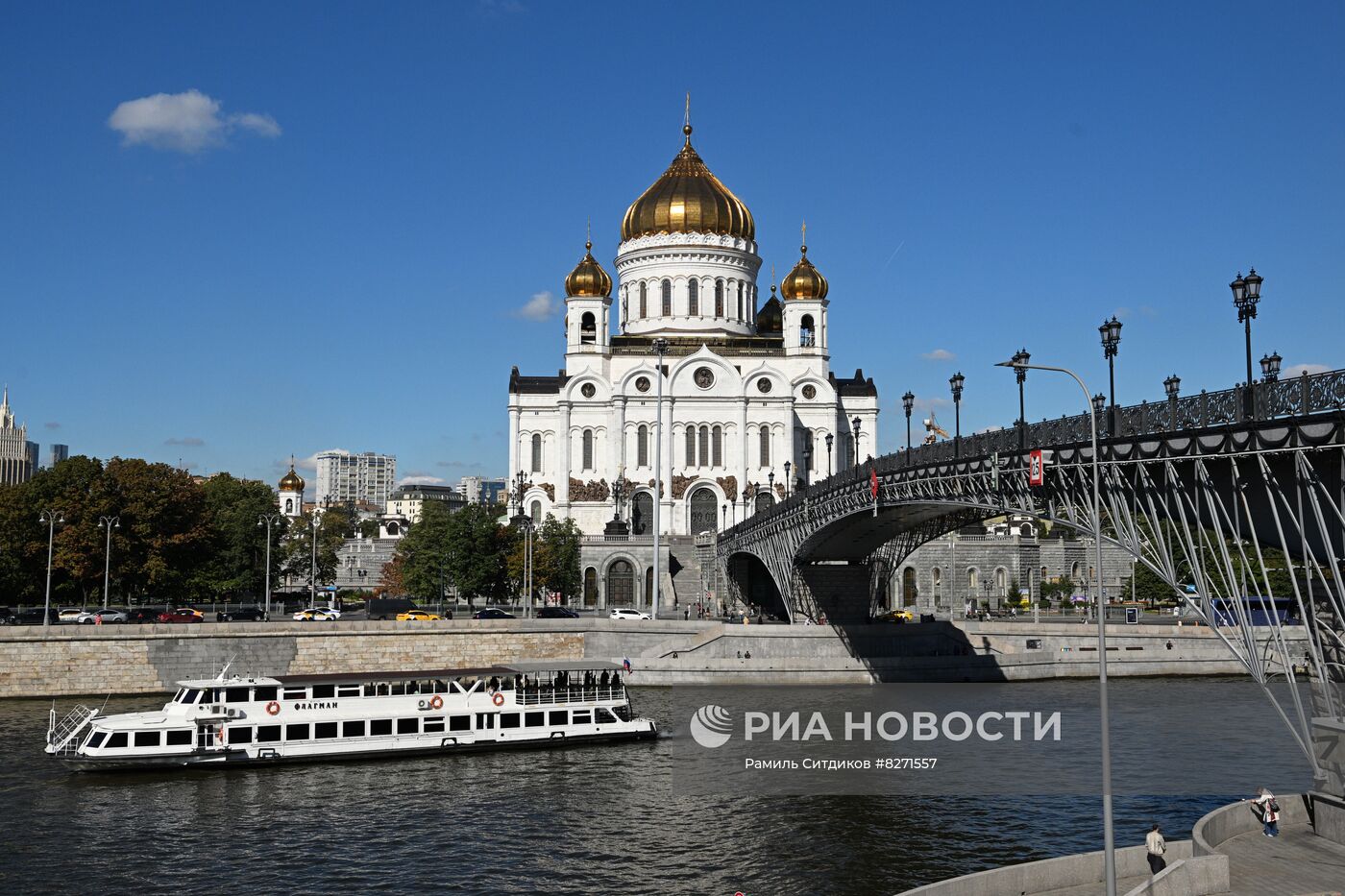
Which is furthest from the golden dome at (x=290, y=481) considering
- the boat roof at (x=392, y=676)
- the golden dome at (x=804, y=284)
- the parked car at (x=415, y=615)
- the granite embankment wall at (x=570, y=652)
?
the boat roof at (x=392, y=676)

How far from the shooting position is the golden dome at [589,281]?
334 ft

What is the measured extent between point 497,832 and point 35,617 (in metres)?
41.8

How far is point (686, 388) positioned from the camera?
95.6m

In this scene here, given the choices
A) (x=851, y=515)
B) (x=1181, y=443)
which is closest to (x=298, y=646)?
(x=851, y=515)

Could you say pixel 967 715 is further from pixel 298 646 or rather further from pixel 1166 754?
pixel 298 646

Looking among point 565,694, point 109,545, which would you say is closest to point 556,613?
point 109,545

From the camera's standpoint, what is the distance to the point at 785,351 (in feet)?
331

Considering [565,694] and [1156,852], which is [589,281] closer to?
[565,694]

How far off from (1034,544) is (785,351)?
75.7 ft

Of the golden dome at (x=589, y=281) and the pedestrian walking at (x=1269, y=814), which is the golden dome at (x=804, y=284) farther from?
the pedestrian walking at (x=1269, y=814)

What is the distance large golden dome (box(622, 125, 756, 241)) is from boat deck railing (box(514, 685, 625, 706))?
210 ft

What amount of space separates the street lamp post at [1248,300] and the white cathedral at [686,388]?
219ft

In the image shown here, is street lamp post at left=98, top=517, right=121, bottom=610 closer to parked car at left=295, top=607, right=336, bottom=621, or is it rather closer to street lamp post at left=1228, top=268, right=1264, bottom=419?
parked car at left=295, top=607, right=336, bottom=621

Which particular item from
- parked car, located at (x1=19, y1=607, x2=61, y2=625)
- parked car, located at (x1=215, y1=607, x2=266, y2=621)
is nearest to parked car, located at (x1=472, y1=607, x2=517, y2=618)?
parked car, located at (x1=215, y1=607, x2=266, y2=621)
